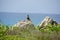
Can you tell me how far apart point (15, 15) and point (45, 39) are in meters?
2.19

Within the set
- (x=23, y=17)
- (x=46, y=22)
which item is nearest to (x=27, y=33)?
(x=46, y=22)

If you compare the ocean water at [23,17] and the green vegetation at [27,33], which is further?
the ocean water at [23,17]

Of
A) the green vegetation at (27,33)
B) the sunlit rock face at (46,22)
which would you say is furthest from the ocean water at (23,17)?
the green vegetation at (27,33)

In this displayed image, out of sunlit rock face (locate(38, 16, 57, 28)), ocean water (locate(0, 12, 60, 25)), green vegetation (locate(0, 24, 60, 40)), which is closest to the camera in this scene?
green vegetation (locate(0, 24, 60, 40))

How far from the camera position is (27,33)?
5.69 meters

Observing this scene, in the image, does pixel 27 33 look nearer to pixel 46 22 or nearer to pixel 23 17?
pixel 46 22

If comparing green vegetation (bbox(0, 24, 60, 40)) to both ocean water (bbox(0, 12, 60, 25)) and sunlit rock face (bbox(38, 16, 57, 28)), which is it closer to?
sunlit rock face (bbox(38, 16, 57, 28))

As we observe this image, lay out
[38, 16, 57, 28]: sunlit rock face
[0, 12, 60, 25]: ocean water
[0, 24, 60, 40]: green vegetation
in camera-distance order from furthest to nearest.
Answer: [0, 12, 60, 25]: ocean water → [38, 16, 57, 28]: sunlit rock face → [0, 24, 60, 40]: green vegetation

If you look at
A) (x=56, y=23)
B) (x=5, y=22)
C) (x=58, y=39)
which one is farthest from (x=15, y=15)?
(x=58, y=39)

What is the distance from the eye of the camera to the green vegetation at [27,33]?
539 centimetres

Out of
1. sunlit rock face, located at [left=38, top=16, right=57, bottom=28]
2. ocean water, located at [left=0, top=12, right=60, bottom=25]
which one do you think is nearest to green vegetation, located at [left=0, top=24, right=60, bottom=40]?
sunlit rock face, located at [left=38, top=16, right=57, bottom=28]

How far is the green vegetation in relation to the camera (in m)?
5.39

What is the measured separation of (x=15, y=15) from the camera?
7.24 metres

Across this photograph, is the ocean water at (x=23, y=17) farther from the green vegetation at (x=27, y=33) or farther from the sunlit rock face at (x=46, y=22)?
the green vegetation at (x=27, y=33)
